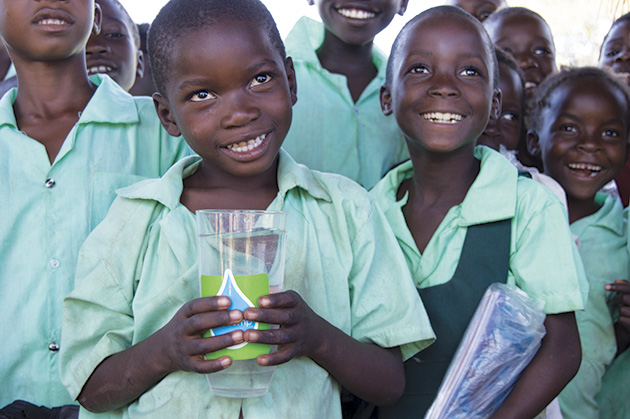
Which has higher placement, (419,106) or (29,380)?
(419,106)

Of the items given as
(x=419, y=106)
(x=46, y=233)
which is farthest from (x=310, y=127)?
(x=46, y=233)

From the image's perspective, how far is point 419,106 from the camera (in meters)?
2.23

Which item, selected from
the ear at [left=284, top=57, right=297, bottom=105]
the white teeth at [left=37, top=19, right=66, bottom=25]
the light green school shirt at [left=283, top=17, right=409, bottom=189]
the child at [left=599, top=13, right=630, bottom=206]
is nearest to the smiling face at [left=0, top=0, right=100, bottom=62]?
the white teeth at [left=37, top=19, right=66, bottom=25]

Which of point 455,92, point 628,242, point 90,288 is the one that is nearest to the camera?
point 90,288

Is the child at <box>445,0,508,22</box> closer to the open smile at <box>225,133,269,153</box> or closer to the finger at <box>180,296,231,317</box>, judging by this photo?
the open smile at <box>225,133,269,153</box>

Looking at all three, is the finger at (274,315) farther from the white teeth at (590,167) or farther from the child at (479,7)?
the child at (479,7)

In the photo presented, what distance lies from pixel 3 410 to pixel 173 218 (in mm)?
706

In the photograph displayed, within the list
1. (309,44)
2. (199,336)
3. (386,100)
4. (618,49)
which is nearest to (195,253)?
(199,336)

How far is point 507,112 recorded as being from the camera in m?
3.06

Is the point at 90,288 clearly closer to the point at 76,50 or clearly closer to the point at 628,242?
the point at 76,50

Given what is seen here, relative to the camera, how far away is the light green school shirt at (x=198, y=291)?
1619 mm

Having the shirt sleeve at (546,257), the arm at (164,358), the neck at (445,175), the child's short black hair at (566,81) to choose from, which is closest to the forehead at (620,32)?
the child's short black hair at (566,81)

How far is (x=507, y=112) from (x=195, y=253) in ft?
6.00

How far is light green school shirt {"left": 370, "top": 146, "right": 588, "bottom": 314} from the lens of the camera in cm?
192
